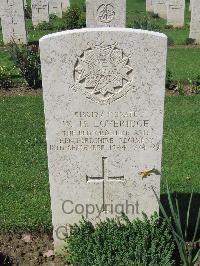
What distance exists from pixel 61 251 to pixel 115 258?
33.3 inches

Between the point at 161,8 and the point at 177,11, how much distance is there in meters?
2.92

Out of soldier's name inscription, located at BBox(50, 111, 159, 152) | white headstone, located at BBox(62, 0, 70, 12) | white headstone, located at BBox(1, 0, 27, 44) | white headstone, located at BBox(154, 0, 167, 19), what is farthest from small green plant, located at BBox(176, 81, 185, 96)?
white headstone, located at BBox(62, 0, 70, 12)

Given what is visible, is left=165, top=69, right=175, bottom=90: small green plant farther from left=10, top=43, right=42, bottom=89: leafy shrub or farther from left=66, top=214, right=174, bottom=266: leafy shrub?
left=66, top=214, right=174, bottom=266: leafy shrub

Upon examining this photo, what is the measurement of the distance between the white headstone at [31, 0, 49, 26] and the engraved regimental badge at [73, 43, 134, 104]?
48.0 feet

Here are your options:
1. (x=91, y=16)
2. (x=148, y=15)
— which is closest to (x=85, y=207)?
(x=91, y=16)

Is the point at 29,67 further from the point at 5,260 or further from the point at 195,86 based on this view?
the point at 5,260

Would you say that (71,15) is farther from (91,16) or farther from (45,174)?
(45,174)

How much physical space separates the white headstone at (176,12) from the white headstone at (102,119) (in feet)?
47.2

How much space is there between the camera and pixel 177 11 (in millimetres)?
17188

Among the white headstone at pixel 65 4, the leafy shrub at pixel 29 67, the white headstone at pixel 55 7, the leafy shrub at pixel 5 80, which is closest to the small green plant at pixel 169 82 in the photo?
the leafy shrub at pixel 29 67

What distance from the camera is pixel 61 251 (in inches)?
171

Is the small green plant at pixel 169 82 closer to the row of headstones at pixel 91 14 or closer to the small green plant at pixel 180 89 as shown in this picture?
the small green plant at pixel 180 89

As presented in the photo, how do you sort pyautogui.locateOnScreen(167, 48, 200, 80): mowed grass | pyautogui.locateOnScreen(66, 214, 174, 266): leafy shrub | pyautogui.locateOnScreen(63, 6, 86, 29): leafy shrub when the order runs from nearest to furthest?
pyautogui.locateOnScreen(66, 214, 174, 266): leafy shrub, pyautogui.locateOnScreen(167, 48, 200, 80): mowed grass, pyautogui.locateOnScreen(63, 6, 86, 29): leafy shrub

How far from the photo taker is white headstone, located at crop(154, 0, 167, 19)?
65.3 feet
